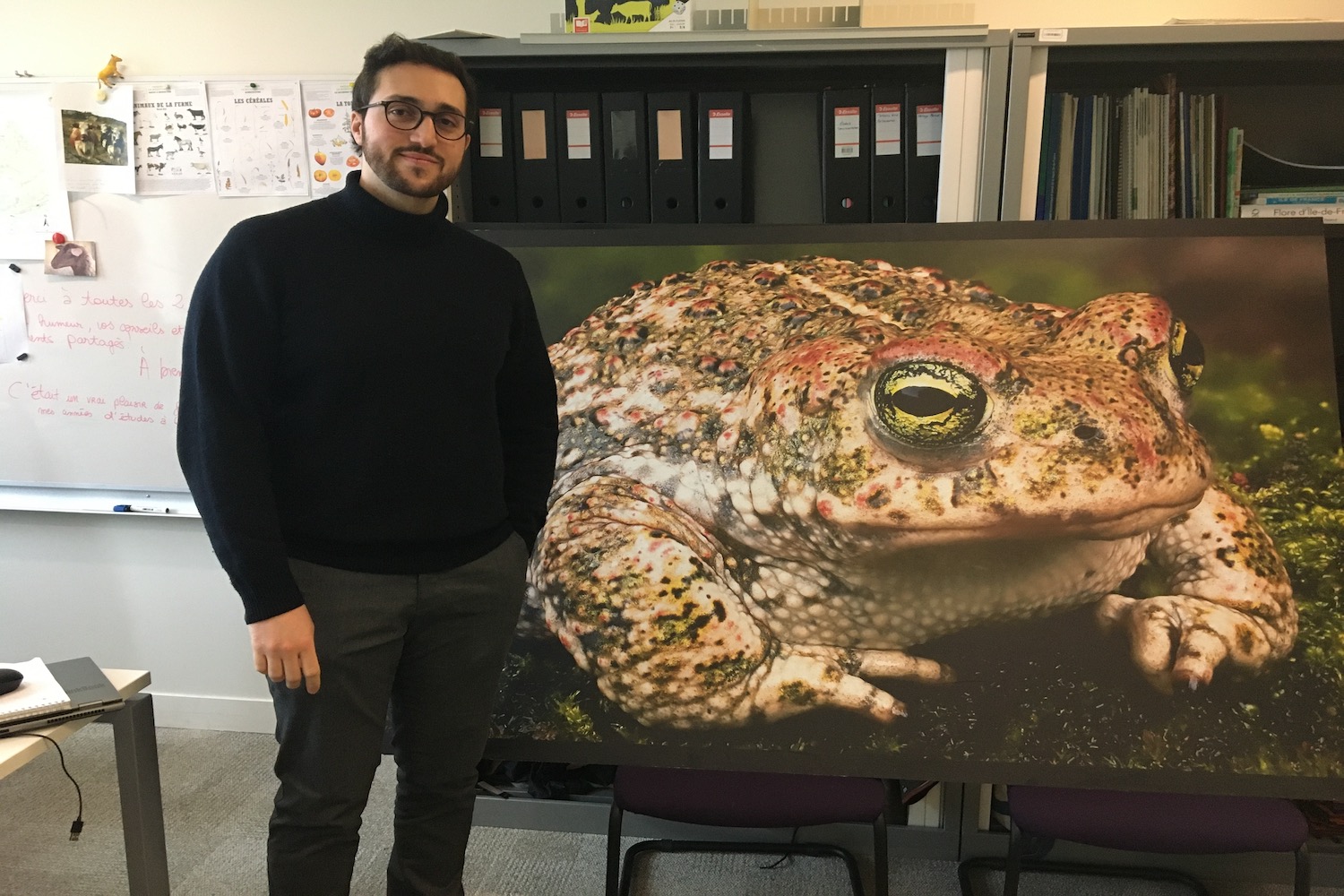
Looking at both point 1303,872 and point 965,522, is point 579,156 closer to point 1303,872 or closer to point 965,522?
point 965,522

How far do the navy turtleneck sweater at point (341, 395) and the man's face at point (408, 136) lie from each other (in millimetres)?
53

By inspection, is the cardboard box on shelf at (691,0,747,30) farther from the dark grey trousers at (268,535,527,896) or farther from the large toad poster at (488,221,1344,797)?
the dark grey trousers at (268,535,527,896)

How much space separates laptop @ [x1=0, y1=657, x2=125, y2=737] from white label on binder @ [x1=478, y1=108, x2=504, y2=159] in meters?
1.19

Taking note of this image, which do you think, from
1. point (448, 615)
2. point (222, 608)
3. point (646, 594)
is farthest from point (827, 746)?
point (222, 608)

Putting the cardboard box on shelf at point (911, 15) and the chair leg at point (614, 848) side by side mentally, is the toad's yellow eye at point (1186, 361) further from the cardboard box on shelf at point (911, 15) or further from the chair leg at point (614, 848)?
the chair leg at point (614, 848)

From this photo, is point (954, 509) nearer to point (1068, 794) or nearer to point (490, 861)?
point (1068, 794)

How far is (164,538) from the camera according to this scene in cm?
243

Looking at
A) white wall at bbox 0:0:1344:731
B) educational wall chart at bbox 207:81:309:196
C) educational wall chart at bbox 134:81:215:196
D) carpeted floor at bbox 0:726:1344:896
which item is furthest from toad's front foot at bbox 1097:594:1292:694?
educational wall chart at bbox 134:81:215:196

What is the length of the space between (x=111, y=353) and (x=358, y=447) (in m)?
1.58

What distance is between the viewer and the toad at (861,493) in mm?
1506

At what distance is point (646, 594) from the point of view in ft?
5.32

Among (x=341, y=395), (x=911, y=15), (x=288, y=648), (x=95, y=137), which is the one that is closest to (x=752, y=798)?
(x=288, y=648)

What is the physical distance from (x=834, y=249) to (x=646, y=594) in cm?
74

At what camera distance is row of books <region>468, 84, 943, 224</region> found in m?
1.77
